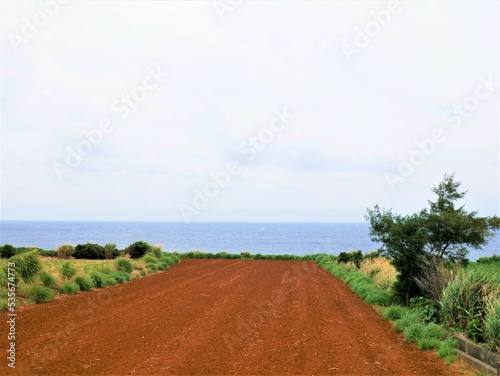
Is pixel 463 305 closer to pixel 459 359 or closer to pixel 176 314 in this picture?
pixel 459 359

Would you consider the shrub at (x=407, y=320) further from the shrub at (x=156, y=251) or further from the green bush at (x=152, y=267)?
the shrub at (x=156, y=251)

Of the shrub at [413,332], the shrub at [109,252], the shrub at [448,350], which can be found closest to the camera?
the shrub at [448,350]

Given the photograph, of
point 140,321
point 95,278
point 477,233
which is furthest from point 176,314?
point 477,233

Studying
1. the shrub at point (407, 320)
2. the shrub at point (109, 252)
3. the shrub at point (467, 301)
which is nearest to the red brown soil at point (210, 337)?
the shrub at point (407, 320)

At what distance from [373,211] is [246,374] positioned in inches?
367

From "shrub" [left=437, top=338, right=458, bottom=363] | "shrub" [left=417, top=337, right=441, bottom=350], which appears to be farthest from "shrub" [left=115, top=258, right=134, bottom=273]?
"shrub" [left=437, top=338, right=458, bottom=363]

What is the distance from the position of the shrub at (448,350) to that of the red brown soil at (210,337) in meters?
0.17

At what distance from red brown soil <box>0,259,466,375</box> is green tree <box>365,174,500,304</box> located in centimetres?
175

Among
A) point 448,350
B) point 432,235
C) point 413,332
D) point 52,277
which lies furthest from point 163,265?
point 448,350

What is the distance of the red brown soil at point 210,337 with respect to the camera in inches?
309

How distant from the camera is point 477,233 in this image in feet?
44.2

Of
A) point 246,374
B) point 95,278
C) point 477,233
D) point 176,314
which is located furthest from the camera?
point 95,278

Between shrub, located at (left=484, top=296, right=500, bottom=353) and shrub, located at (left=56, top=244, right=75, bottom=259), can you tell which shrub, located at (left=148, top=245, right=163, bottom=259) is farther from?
shrub, located at (left=484, top=296, right=500, bottom=353)

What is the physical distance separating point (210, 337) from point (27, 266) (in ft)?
27.0
